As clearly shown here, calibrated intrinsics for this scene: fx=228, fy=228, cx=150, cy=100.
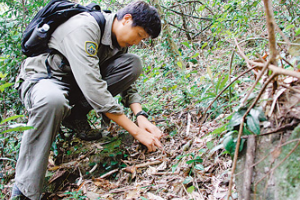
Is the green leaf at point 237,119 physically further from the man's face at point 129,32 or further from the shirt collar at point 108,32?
the shirt collar at point 108,32

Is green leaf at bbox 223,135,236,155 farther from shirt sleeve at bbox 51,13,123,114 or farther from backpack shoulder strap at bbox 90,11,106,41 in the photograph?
backpack shoulder strap at bbox 90,11,106,41

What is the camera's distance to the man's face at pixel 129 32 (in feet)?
7.18

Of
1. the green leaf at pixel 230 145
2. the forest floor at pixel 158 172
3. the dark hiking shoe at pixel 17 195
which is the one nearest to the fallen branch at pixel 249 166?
the green leaf at pixel 230 145

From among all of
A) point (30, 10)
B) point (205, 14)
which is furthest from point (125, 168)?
point (205, 14)

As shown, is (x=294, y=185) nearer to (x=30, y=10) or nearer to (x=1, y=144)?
(x=1, y=144)

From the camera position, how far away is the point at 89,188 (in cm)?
200

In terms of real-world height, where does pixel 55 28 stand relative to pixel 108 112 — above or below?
above

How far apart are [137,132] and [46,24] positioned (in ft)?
4.33

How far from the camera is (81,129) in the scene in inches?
105

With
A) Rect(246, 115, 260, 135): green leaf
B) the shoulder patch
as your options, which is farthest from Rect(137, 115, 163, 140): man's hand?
Rect(246, 115, 260, 135): green leaf

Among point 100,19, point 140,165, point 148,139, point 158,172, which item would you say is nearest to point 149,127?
point 148,139

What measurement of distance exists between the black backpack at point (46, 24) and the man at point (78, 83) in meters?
0.06

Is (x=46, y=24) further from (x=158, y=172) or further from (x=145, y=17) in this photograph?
(x=158, y=172)

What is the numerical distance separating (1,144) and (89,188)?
1.13 m
